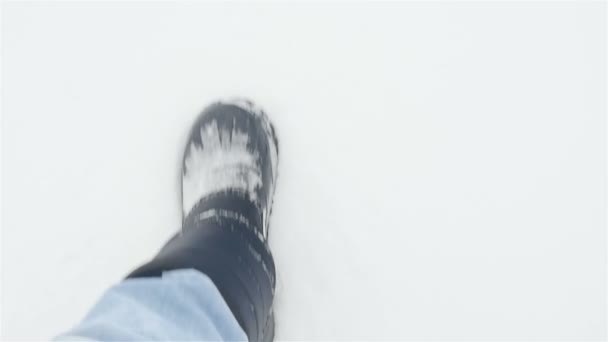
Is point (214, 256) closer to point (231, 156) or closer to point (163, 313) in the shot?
point (163, 313)

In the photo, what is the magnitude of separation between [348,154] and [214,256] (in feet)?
1.16

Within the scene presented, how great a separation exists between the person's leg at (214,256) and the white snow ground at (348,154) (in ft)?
0.16

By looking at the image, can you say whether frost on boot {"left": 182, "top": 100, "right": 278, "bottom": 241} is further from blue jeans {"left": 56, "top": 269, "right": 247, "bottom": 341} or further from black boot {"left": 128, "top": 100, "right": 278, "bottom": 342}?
blue jeans {"left": 56, "top": 269, "right": 247, "bottom": 341}

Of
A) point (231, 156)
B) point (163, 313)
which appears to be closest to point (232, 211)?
point (231, 156)

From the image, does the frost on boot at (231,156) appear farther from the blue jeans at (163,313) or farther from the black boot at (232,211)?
the blue jeans at (163,313)

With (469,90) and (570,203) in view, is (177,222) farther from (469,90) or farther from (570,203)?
(570,203)

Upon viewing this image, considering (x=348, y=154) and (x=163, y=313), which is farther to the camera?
(x=348, y=154)

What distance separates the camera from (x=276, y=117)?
0.98m

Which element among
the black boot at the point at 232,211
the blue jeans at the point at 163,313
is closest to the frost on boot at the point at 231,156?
the black boot at the point at 232,211

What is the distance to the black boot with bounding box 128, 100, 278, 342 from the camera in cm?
69

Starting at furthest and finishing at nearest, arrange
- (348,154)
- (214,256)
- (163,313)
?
1. (348,154)
2. (214,256)
3. (163,313)

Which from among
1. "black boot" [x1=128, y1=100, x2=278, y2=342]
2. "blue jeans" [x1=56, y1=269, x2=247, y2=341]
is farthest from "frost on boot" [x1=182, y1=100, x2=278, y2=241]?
"blue jeans" [x1=56, y1=269, x2=247, y2=341]

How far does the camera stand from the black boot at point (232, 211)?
2.27 ft

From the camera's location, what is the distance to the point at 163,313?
23.5 inches
